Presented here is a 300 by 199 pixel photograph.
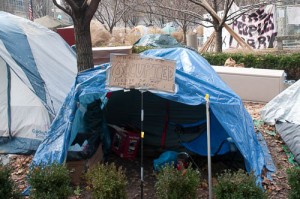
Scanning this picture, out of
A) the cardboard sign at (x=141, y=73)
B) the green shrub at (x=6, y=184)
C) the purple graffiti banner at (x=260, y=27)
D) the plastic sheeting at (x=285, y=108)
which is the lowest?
the green shrub at (x=6, y=184)

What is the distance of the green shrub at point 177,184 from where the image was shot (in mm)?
3541

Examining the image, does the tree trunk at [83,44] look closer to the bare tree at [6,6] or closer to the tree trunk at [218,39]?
the tree trunk at [218,39]

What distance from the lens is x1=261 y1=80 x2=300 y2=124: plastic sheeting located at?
6617 mm

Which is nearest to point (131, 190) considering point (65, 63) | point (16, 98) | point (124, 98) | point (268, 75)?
point (124, 98)

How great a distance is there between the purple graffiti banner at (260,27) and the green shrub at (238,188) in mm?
13820

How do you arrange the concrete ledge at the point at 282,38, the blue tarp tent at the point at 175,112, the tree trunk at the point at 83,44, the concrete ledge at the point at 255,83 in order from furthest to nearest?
1. the concrete ledge at the point at 282,38
2. the concrete ledge at the point at 255,83
3. the tree trunk at the point at 83,44
4. the blue tarp tent at the point at 175,112

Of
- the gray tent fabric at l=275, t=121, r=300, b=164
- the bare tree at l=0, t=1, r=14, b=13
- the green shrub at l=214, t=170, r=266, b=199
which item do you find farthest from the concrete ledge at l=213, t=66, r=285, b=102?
the bare tree at l=0, t=1, r=14, b=13

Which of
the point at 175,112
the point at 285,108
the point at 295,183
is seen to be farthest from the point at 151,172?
the point at 285,108

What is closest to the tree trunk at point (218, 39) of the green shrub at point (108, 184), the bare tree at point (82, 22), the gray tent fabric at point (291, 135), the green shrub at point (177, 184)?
the gray tent fabric at point (291, 135)

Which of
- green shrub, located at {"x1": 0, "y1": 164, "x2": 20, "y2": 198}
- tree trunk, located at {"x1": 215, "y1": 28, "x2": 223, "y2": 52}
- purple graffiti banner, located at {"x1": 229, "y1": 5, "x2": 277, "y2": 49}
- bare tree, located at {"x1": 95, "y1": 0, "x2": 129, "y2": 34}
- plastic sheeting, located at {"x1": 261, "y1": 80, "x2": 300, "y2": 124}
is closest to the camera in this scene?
green shrub, located at {"x1": 0, "y1": 164, "x2": 20, "y2": 198}

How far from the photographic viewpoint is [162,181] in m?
3.58

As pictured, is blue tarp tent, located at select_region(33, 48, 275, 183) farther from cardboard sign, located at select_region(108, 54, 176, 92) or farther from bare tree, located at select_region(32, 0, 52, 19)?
bare tree, located at select_region(32, 0, 52, 19)

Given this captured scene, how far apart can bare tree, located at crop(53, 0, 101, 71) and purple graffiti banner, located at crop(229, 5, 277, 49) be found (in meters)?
12.0

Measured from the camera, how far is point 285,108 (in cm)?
691
